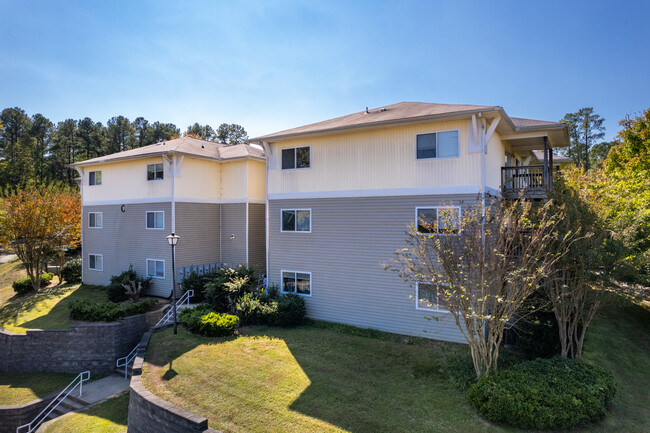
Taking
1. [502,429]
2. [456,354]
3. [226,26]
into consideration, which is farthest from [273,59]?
[502,429]

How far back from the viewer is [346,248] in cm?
1291

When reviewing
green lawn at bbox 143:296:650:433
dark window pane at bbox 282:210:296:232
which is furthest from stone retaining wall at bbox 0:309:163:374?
dark window pane at bbox 282:210:296:232

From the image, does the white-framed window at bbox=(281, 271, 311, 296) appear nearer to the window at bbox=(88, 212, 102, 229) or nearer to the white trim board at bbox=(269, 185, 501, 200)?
the white trim board at bbox=(269, 185, 501, 200)

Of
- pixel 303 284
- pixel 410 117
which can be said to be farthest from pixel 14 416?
pixel 410 117

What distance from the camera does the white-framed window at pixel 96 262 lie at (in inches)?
785

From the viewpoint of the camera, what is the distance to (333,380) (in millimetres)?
8641

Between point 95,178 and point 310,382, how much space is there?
1889cm

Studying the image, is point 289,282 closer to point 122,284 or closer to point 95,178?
point 122,284

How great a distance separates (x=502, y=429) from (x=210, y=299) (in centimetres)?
1166

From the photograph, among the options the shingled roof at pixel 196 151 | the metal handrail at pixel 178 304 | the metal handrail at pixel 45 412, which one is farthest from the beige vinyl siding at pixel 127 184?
the metal handrail at pixel 45 412

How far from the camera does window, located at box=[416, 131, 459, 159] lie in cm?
1127

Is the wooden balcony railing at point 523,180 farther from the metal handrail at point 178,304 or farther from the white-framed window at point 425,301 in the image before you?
the metal handrail at point 178,304

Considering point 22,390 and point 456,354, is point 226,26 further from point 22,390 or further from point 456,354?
point 22,390

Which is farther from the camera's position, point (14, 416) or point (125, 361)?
point (125, 361)
